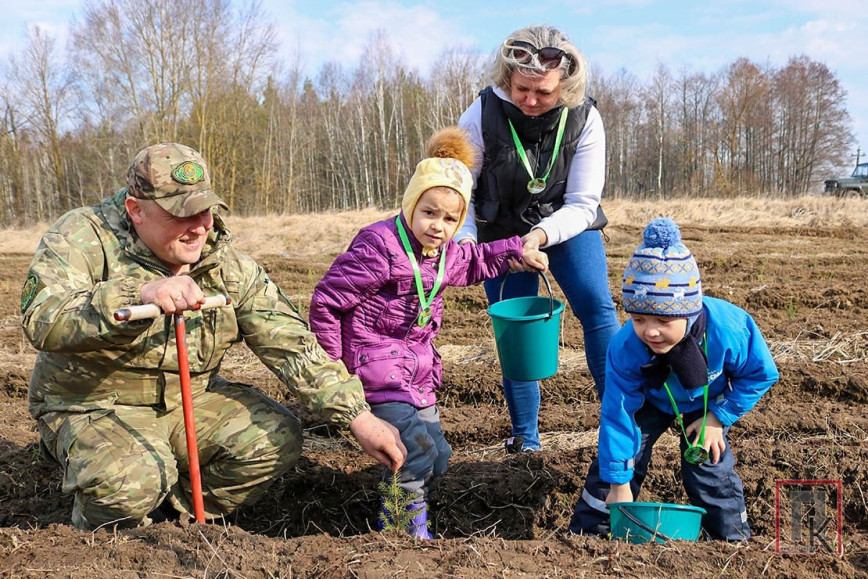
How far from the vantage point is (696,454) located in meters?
2.55

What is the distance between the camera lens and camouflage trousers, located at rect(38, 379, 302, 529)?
2484mm

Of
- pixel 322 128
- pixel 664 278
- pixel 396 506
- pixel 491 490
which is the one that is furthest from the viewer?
pixel 322 128

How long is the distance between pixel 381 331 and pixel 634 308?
3.37ft

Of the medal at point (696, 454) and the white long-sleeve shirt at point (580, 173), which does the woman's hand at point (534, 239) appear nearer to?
the white long-sleeve shirt at point (580, 173)

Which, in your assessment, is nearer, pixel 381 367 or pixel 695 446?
pixel 695 446

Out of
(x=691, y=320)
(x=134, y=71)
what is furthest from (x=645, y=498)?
(x=134, y=71)

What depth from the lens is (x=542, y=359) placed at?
3.06 meters

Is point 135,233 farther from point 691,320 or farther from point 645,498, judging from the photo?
point 645,498

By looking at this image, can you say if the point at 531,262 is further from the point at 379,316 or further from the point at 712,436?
the point at 712,436

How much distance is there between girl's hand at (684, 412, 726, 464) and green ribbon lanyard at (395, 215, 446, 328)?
43.0 inches

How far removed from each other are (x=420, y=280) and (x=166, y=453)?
1153 millimetres

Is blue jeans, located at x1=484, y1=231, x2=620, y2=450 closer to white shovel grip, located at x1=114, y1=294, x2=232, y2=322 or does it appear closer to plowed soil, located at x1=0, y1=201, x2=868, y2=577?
plowed soil, located at x1=0, y1=201, x2=868, y2=577

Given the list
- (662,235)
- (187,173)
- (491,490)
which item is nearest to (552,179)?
(662,235)

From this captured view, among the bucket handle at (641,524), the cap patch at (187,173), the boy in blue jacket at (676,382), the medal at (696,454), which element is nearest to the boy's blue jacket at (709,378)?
the boy in blue jacket at (676,382)
